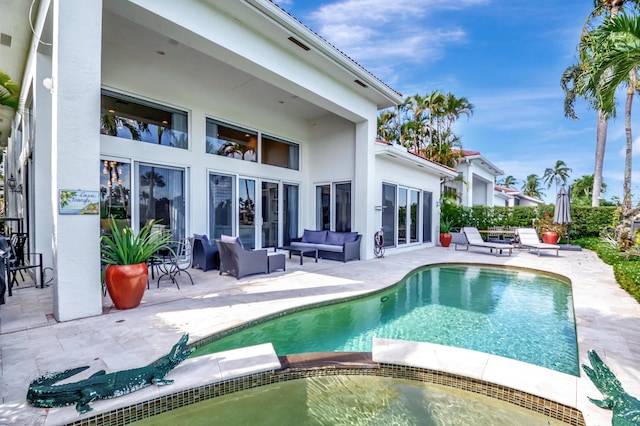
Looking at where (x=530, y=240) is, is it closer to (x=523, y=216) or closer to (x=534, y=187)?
(x=523, y=216)

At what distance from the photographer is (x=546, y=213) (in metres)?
14.5

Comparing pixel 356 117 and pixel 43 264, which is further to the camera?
pixel 356 117

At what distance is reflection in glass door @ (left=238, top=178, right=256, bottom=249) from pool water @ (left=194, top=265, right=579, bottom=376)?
191 inches

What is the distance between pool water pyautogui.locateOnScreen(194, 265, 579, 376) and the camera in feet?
12.2

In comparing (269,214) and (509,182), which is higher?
(509,182)

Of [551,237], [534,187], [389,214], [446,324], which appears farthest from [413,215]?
[534,187]

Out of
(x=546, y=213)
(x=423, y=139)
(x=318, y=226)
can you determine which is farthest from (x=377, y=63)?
(x=546, y=213)

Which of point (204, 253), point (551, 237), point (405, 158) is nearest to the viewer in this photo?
point (204, 253)

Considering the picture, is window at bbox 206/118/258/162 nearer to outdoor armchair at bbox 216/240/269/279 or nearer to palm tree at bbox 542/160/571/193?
outdoor armchair at bbox 216/240/269/279

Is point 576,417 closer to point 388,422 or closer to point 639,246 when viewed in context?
point 388,422

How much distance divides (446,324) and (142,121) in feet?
25.5

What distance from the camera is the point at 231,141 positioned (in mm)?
9094

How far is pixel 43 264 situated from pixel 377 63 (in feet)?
50.4

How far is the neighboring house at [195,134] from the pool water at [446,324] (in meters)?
2.83
